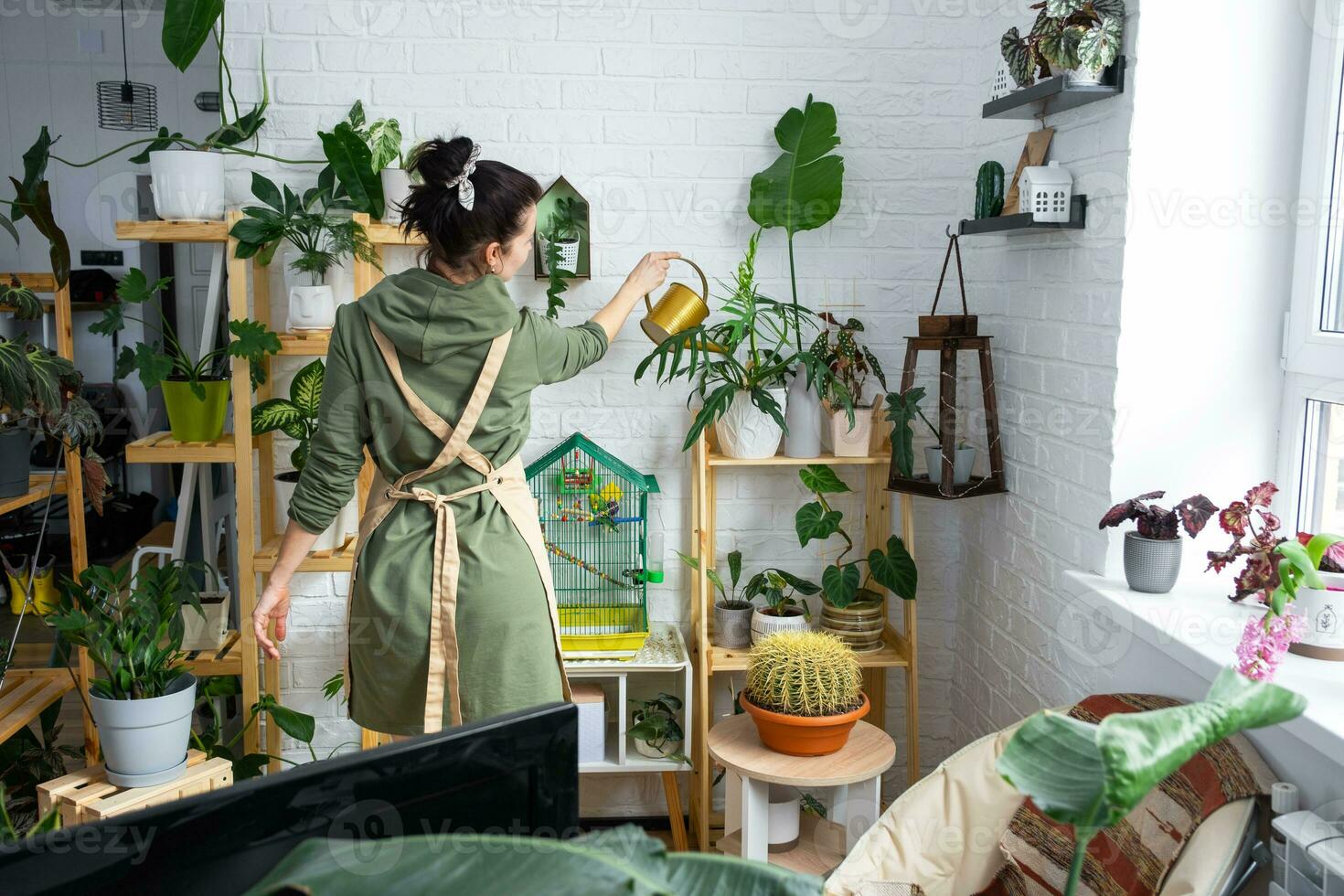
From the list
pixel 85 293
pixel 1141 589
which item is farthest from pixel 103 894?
pixel 85 293

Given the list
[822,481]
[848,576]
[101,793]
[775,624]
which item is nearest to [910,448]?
[822,481]

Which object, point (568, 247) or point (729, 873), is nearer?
point (729, 873)

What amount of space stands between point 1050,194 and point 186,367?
1.89 m

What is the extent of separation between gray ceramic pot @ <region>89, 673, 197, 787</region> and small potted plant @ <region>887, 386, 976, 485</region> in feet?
A: 5.12

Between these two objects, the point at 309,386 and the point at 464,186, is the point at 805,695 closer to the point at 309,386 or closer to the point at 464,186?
the point at 464,186

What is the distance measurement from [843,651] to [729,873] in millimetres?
1766

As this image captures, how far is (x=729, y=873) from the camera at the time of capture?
23.2 inches

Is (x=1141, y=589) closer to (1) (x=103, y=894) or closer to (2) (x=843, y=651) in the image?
(2) (x=843, y=651)

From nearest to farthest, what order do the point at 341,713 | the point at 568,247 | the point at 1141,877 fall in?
1. the point at 1141,877
2. the point at 568,247
3. the point at 341,713

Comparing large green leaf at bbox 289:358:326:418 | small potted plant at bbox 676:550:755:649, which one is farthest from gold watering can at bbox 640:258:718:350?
large green leaf at bbox 289:358:326:418

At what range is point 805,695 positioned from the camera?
2.24 metres

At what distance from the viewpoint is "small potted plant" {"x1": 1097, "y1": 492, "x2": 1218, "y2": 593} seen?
1.95m

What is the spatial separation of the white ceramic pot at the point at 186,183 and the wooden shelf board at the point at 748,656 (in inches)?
60.4

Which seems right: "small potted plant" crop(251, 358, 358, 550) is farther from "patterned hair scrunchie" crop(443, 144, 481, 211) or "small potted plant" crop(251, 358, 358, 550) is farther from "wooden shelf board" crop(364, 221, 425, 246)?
"patterned hair scrunchie" crop(443, 144, 481, 211)
